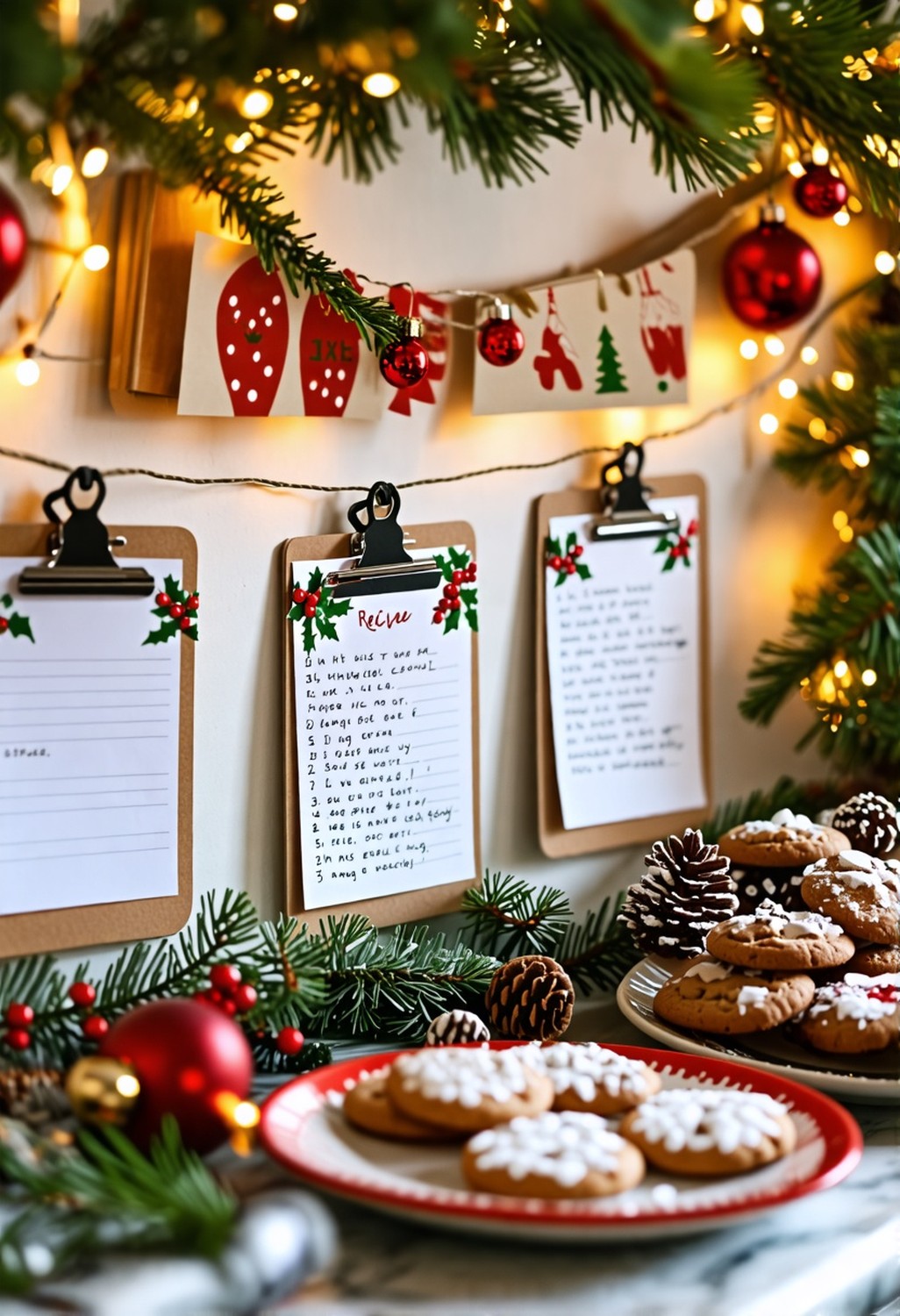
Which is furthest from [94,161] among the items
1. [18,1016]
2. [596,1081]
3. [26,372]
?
[596,1081]

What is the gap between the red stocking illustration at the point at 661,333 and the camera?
41.7 inches

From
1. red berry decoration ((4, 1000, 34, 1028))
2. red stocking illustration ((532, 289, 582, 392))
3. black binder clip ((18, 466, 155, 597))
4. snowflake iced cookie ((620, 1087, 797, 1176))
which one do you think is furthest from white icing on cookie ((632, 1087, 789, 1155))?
red stocking illustration ((532, 289, 582, 392))

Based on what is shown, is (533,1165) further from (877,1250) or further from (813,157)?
(813,157)

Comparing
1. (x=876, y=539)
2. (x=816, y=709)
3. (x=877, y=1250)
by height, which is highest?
(x=876, y=539)

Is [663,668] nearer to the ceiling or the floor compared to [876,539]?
nearer to the floor

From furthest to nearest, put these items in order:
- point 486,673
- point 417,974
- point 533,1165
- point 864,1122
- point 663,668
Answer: point 663,668 < point 486,673 < point 417,974 < point 864,1122 < point 533,1165

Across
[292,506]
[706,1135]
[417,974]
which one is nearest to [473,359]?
[292,506]

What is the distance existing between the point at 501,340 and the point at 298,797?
0.34 meters

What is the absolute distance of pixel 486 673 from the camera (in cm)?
103

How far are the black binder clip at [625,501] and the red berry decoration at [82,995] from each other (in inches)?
20.7

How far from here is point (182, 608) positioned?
86 cm

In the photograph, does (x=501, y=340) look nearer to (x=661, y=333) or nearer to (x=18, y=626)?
(x=661, y=333)

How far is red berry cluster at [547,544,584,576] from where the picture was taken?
1048mm

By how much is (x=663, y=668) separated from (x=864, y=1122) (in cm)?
44
